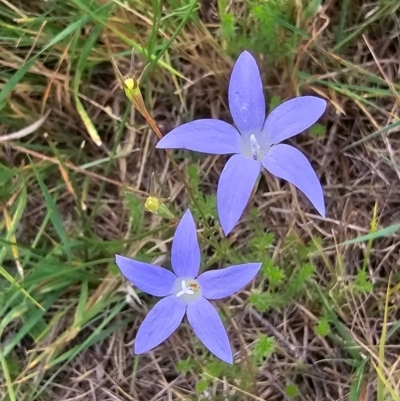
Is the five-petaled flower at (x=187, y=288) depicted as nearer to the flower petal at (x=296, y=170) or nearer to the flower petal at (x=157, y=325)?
the flower petal at (x=157, y=325)

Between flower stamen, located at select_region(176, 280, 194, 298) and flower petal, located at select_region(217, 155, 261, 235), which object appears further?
flower stamen, located at select_region(176, 280, 194, 298)

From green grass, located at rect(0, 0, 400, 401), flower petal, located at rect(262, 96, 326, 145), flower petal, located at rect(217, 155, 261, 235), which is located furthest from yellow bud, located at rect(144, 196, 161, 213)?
green grass, located at rect(0, 0, 400, 401)

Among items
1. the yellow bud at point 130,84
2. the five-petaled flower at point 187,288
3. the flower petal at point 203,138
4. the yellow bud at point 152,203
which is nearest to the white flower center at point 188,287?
the five-petaled flower at point 187,288

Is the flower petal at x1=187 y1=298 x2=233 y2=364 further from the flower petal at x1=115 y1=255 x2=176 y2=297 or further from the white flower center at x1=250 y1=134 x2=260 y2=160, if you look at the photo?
the white flower center at x1=250 y1=134 x2=260 y2=160

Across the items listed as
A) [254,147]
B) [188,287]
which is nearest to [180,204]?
[188,287]

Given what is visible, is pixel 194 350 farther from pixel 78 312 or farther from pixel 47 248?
pixel 47 248

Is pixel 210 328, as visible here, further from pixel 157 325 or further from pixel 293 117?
pixel 293 117

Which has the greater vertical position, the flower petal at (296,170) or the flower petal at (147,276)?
the flower petal at (296,170)
